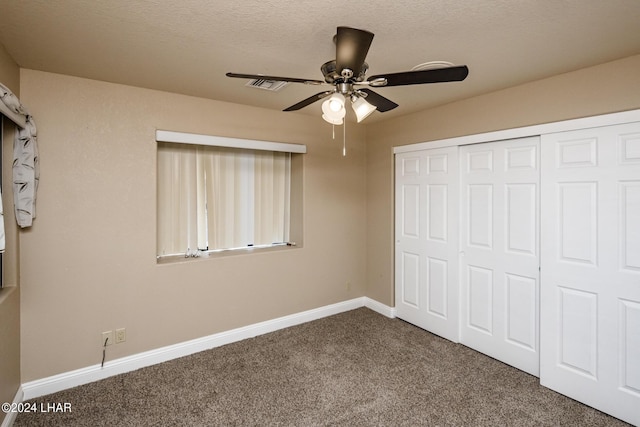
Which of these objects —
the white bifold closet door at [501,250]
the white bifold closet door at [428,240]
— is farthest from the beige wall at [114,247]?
the white bifold closet door at [501,250]

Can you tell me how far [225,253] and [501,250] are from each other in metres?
2.63

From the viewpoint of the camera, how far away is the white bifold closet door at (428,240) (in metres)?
3.25

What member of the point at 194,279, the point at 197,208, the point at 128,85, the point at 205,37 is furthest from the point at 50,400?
the point at 205,37

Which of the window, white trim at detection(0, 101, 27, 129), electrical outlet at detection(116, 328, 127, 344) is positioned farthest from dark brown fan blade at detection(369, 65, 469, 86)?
electrical outlet at detection(116, 328, 127, 344)

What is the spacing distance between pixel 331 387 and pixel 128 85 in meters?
2.90

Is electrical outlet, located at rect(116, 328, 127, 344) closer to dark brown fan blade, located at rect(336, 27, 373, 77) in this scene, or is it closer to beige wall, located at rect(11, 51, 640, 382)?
beige wall, located at rect(11, 51, 640, 382)

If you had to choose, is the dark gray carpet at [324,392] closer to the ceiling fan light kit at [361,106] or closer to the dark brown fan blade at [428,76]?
the ceiling fan light kit at [361,106]

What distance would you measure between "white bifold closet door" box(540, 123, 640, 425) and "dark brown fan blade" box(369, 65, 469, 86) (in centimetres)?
147

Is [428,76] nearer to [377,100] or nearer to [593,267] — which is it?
[377,100]

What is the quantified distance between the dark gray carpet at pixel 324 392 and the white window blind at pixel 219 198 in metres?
1.10

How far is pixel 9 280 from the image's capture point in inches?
88.5

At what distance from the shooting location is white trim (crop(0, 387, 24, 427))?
2.00 m

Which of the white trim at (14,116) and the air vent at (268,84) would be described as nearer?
the white trim at (14,116)

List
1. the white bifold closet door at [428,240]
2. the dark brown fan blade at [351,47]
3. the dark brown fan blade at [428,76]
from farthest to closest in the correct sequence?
the white bifold closet door at [428,240], the dark brown fan blade at [428,76], the dark brown fan blade at [351,47]
